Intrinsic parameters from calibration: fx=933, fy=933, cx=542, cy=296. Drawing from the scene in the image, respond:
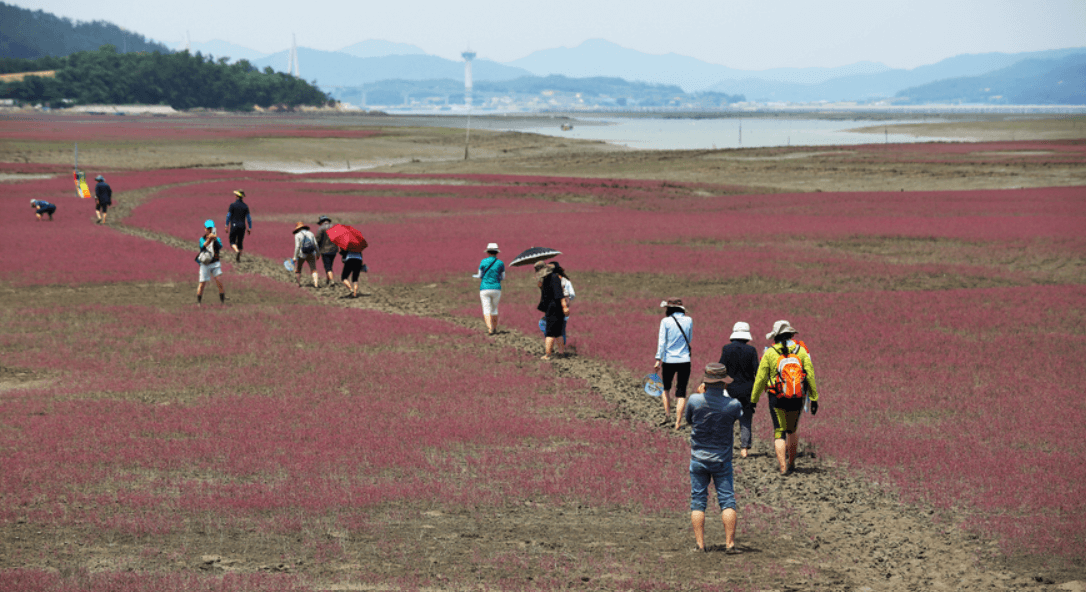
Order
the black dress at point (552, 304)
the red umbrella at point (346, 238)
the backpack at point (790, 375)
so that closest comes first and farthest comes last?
the backpack at point (790, 375)
the black dress at point (552, 304)
the red umbrella at point (346, 238)

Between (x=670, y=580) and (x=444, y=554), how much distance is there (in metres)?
2.42

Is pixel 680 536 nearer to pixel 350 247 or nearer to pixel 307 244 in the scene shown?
pixel 350 247

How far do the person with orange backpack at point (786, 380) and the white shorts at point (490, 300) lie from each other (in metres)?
9.88

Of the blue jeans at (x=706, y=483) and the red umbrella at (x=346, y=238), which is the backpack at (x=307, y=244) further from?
the blue jeans at (x=706, y=483)

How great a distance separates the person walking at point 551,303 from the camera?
1844 cm

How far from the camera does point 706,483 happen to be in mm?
10312

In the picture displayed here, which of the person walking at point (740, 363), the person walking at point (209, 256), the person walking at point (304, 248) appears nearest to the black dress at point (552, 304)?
the person walking at point (740, 363)

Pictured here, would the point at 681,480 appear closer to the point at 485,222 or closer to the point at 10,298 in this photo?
the point at 10,298

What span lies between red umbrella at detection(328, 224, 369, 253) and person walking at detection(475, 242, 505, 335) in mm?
4810

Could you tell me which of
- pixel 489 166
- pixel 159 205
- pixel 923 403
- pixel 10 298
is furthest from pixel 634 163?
pixel 923 403

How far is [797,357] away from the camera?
1238 cm

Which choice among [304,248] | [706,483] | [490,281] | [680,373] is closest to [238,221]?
[304,248]

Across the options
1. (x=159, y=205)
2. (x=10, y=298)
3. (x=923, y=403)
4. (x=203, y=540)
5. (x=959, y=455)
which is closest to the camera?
(x=203, y=540)

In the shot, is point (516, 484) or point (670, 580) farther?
point (516, 484)
